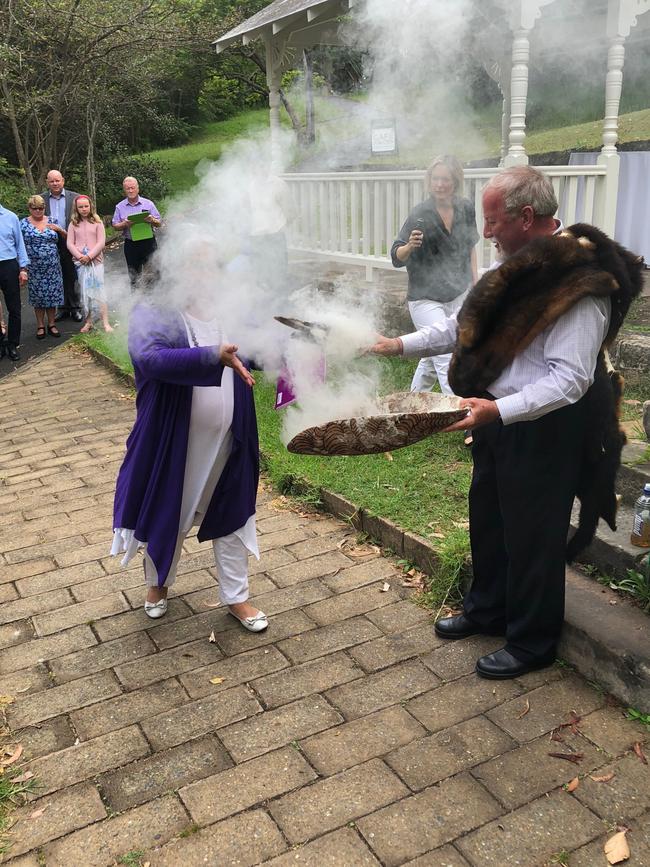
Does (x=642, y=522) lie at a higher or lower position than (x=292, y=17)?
lower

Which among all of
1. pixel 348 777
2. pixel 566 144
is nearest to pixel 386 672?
pixel 348 777

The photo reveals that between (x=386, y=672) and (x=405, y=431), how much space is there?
1229 millimetres

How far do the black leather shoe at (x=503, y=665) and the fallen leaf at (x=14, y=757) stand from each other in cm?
194

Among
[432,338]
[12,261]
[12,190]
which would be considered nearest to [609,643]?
[432,338]

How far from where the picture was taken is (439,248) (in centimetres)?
568

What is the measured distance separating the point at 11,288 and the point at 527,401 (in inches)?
349

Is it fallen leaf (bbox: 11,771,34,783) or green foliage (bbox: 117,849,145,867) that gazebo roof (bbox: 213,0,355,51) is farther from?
green foliage (bbox: 117,849,145,867)

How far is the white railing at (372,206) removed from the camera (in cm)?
739

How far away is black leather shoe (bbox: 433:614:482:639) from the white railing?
5008 mm

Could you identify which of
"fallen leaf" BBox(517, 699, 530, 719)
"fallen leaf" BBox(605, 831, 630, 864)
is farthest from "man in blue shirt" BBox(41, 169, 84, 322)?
"fallen leaf" BBox(605, 831, 630, 864)

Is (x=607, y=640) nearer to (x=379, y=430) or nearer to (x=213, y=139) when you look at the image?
(x=379, y=430)

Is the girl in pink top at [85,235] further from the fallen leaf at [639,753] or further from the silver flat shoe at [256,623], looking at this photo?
the fallen leaf at [639,753]

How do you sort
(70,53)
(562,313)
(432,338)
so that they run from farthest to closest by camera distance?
(70,53)
(432,338)
(562,313)

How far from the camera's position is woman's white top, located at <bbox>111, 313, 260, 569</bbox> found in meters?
3.60
